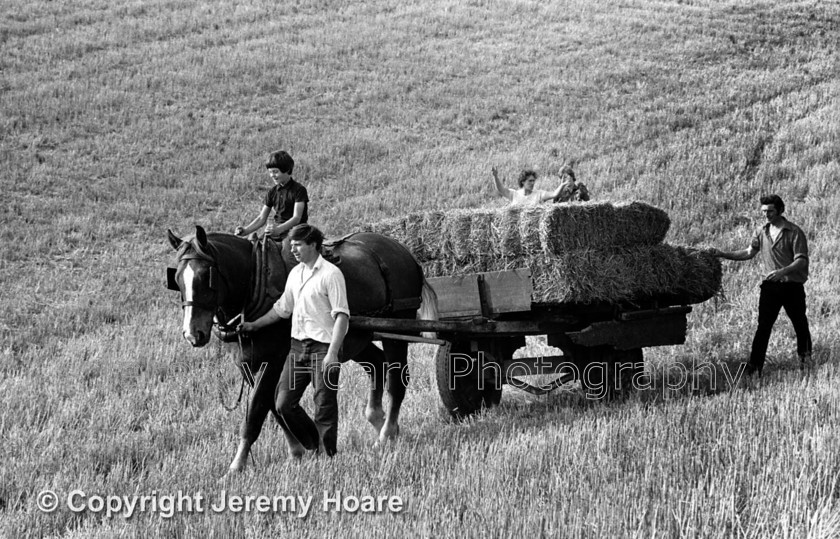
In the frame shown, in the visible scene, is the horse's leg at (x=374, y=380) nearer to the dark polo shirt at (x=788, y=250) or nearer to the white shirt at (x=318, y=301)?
the white shirt at (x=318, y=301)

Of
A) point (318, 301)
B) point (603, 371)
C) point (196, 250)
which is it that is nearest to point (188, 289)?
point (196, 250)

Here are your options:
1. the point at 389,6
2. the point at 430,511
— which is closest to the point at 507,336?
the point at 430,511

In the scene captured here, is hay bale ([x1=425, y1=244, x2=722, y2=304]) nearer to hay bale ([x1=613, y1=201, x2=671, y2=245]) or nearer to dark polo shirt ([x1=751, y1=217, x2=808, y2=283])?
hay bale ([x1=613, y1=201, x2=671, y2=245])

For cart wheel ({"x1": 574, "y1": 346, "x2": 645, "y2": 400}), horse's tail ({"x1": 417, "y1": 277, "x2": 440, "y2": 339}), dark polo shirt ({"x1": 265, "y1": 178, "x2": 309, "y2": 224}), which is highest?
dark polo shirt ({"x1": 265, "y1": 178, "x2": 309, "y2": 224})

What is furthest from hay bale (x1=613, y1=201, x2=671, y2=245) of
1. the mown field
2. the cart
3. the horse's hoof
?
the horse's hoof

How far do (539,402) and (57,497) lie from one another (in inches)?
161

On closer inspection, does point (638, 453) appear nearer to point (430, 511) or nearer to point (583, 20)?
point (430, 511)

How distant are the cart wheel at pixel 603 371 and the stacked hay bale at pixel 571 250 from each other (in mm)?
512

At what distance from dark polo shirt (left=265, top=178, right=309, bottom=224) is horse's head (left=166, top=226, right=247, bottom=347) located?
1.05 m

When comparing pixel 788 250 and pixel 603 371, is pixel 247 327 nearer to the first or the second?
pixel 603 371

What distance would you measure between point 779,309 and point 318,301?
429 cm

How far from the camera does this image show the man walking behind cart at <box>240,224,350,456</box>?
5.91 metres

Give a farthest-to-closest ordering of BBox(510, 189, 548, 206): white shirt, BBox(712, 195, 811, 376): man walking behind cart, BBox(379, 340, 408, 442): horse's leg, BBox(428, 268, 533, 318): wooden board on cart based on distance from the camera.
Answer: BBox(510, 189, 548, 206): white shirt
BBox(712, 195, 811, 376): man walking behind cart
BBox(379, 340, 408, 442): horse's leg
BBox(428, 268, 533, 318): wooden board on cart

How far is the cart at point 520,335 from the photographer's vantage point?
23.9 feet
